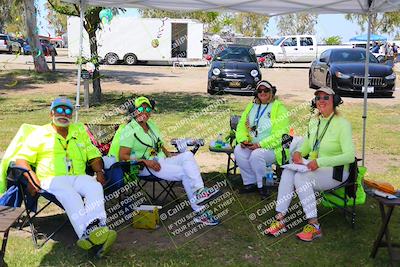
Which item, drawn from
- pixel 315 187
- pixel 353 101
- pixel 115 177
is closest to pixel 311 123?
pixel 315 187

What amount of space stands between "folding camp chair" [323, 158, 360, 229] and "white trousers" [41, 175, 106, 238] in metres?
2.01

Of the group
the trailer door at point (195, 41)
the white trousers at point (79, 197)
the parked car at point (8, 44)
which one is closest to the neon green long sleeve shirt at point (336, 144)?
the white trousers at point (79, 197)

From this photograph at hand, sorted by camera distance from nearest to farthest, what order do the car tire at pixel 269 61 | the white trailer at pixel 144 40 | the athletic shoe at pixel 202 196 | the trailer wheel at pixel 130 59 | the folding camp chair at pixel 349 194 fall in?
the folding camp chair at pixel 349 194
the athletic shoe at pixel 202 196
the white trailer at pixel 144 40
the trailer wheel at pixel 130 59
the car tire at pixel 269 61

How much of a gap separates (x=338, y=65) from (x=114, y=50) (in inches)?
579

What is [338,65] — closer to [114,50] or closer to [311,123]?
[311,123]

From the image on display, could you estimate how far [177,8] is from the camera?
19.7ft

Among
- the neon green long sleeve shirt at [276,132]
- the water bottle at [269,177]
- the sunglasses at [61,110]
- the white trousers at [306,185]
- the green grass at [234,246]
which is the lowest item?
the green grass at [234,246]

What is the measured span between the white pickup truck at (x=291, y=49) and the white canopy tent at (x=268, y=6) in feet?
65.5

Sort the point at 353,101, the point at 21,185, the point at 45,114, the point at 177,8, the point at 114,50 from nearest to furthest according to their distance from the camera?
the point at 21,185 → the point at 177,8 → the point at 45,114 → the point at 353,101 → the point at 114,50

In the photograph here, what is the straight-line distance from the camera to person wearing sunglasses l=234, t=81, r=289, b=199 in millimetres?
5074

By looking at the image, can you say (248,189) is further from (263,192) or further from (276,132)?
(276,132)

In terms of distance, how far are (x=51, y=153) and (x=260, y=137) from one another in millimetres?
2319

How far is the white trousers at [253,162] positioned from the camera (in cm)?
504

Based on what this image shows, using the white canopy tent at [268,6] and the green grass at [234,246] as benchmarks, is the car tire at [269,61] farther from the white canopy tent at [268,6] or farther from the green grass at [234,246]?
the green grass at [234,246]
